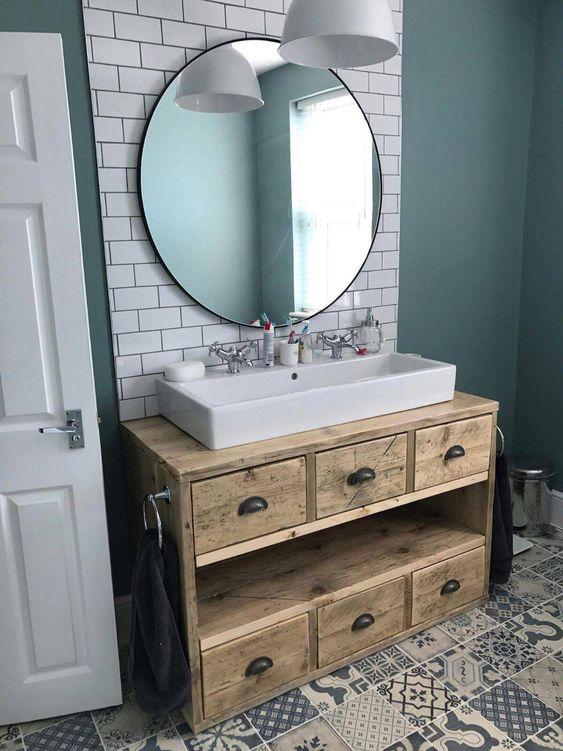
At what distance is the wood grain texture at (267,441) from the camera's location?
1.92 metres

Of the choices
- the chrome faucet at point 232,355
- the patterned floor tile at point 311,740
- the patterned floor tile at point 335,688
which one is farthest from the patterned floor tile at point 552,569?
the chrome faucet at point 232,355

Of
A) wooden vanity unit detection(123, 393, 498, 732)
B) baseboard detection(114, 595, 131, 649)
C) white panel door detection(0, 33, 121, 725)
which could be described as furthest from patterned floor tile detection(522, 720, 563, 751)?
baseboard detection(114, 595, 131, 649)

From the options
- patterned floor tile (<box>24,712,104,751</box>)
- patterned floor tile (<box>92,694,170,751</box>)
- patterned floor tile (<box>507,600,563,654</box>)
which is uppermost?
patterned floor tile (<box>507,600,563,654</box>)

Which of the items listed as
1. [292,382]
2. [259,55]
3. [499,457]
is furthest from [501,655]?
[259,55]

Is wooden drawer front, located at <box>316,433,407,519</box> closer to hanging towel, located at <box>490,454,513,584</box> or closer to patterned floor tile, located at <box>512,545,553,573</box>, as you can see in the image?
hanging towel, located at <box>490,454,513,584</box>

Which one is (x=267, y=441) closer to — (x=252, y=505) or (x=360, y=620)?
(x=252, y=505)

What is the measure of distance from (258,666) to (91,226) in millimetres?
1559

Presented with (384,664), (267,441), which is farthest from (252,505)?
(384,664)

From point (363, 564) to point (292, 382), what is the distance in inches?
28.8

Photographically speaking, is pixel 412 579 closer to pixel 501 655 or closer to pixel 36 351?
pixel 501 655

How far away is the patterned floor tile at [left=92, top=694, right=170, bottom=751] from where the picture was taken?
80.2 inches

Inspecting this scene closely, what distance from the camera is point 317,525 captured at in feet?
7.04

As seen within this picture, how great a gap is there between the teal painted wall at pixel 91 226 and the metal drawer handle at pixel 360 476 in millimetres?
868

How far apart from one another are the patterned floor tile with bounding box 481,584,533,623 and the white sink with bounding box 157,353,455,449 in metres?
0.91
